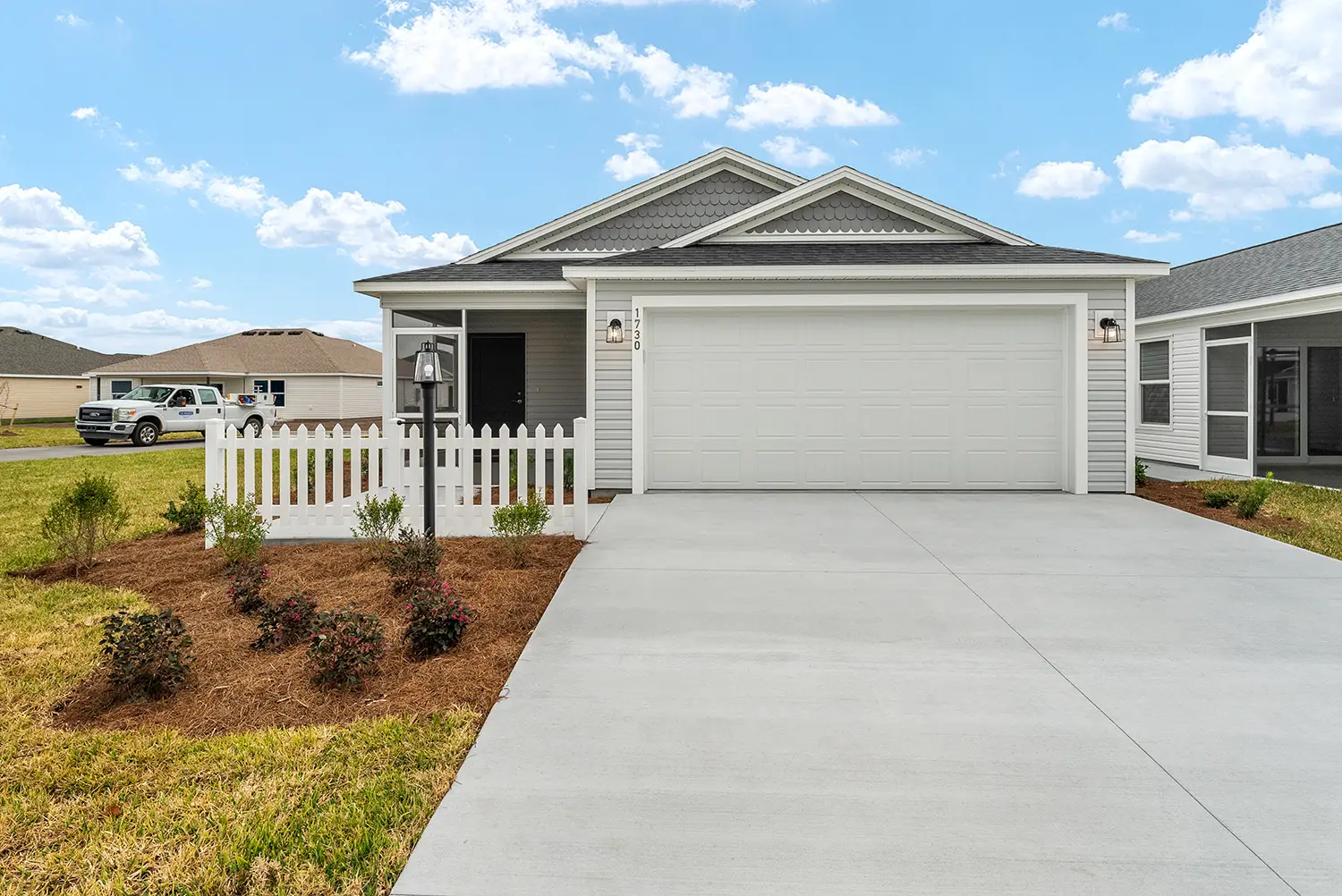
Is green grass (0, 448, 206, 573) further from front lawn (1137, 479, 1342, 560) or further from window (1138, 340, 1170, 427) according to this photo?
window (1138, 340, 1170, 427)

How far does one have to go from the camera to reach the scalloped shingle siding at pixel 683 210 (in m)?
14.3

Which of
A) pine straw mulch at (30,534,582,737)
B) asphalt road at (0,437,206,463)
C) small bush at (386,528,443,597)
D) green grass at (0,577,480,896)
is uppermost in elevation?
asphalt road at (0,437,206,463)

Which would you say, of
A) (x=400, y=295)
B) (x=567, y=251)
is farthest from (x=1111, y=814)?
(x=567, y=251)

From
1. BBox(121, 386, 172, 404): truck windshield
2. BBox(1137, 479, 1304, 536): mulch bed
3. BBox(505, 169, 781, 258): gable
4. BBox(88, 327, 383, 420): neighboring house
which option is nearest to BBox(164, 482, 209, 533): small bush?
BBox(505, 169, 781, 258): gable

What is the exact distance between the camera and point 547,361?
15.5 metres

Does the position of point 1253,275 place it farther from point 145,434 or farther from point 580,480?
point 145,434

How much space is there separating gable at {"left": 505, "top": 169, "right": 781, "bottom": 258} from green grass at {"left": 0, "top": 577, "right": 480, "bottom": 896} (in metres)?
12.0

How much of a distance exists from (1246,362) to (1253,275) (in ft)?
8.27

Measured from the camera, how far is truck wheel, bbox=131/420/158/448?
21.4 meters

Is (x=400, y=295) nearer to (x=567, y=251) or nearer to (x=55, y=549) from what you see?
(x=567, y=251)

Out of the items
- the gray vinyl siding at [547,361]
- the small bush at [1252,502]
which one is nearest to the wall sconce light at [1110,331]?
the small bush at [1252,502]

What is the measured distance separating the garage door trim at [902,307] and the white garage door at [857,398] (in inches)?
5.0

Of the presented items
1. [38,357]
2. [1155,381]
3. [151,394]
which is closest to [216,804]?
[1155,381]

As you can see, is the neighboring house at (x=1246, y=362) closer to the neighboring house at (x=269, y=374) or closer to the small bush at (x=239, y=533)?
the small bush at (x=239, y=533)
